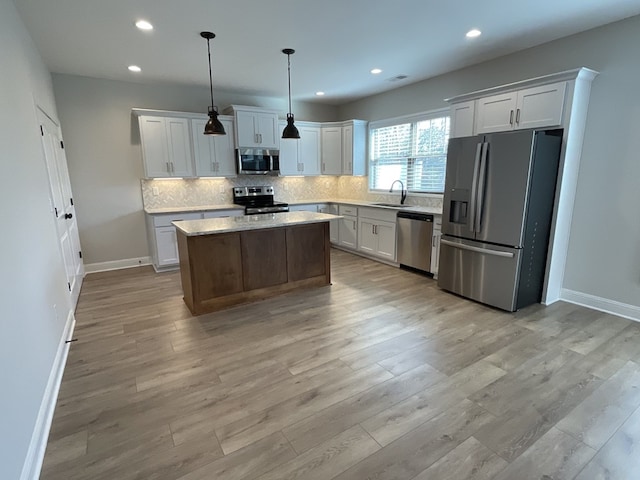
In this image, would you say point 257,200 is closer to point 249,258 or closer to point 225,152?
point 225,152

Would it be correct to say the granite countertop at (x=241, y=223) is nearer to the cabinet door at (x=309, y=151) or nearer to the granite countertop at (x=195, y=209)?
the granite countertop at (x=195, y=209)

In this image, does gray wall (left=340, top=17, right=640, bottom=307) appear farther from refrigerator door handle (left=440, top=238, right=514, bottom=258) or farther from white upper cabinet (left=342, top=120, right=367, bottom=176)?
white upper cabinet (left=342, top=120, right=367, bottom=176)

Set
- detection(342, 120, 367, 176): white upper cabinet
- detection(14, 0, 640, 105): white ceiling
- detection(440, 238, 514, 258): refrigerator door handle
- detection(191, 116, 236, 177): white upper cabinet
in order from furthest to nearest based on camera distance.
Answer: detection(342, 120, 367, 176): white upper cabinet
detection(191, 116, 236, 177): white upper cabinet
detection(440, 238, 514, 258): refrigerator door handle
detection(14, 0, 640, 105): white ceiling

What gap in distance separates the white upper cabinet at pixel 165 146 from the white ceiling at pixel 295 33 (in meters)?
0.62

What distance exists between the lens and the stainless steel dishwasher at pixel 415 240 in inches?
180

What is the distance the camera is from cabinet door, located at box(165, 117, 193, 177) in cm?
501

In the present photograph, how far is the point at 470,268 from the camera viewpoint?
12.2 feet

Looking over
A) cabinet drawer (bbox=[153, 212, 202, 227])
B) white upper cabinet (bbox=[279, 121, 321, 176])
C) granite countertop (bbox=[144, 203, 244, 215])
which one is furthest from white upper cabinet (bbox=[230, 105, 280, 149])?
cabinet drawer (bbox=[153, 212, 202, 227])

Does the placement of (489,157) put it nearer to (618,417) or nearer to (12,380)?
(618,417)

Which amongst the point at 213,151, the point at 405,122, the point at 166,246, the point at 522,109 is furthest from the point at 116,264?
the point at 522,109

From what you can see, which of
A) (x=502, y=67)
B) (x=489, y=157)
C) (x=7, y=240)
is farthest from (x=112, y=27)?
(x=502, y=67)

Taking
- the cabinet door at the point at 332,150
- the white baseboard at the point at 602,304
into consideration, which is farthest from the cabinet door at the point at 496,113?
the cabinet door at the point at 332,150

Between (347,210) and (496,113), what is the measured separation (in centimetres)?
289

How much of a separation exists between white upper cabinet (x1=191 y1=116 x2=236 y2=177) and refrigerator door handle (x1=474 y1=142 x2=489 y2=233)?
12.6 feet
